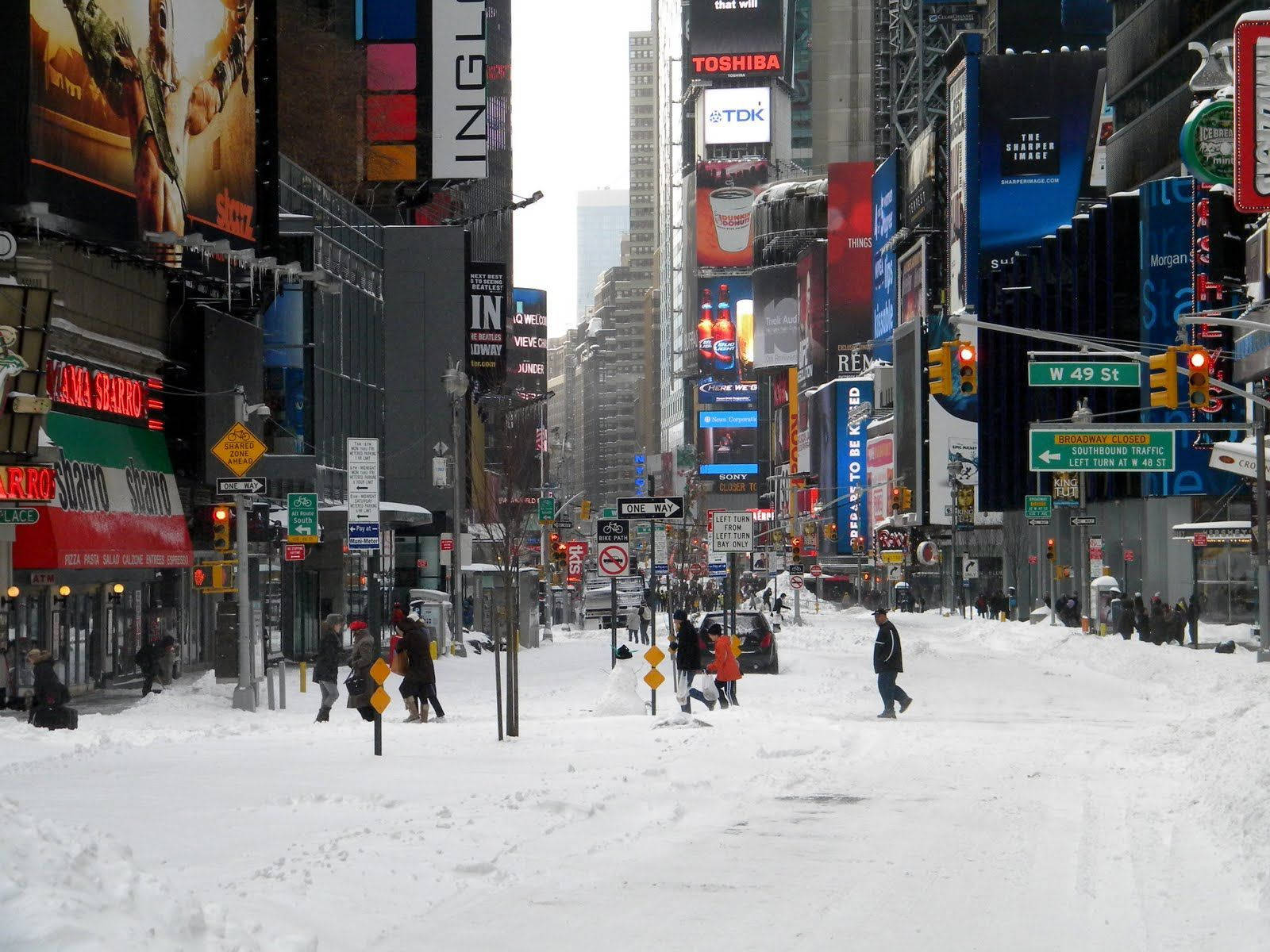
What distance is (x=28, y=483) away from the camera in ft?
85.8

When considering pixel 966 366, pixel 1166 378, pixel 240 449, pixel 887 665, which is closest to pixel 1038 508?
pixel 1166 378

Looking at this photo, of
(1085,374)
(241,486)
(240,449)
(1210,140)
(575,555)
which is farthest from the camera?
(575,555)

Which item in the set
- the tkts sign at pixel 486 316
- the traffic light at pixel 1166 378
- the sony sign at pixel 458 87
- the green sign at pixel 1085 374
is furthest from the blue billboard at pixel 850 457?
the traffic light at pixel 1166 378

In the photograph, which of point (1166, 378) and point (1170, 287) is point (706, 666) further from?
point (1170, 287)

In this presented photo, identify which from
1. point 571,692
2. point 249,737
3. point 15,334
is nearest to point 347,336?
point 571,692

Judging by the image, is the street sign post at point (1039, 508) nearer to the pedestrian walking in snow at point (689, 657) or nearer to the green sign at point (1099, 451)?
the green sign at point (1099, 451)

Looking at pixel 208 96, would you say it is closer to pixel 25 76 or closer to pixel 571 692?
pixel 25 76

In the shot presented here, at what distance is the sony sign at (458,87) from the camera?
6188 cm

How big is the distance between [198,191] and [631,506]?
14.6 metres

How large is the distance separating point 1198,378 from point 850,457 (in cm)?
12726

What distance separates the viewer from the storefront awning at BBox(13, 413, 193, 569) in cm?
2977

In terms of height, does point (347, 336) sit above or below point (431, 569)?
above

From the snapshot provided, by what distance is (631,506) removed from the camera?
27.1m

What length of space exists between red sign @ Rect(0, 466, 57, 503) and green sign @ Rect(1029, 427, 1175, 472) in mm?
22868
